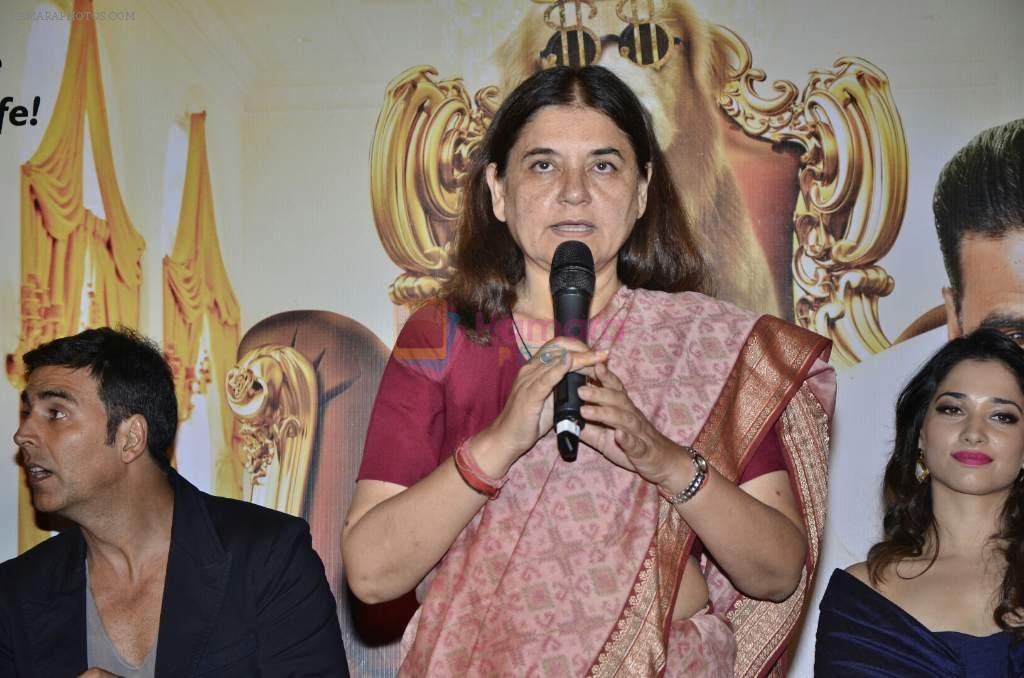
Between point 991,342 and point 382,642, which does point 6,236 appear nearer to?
point 382,642

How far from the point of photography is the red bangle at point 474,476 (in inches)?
66.3

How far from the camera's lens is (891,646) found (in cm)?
255

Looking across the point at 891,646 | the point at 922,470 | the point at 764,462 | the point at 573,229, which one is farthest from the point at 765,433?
the point at 922,470

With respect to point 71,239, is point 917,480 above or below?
below

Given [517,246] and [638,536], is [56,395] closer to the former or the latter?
[517,246]

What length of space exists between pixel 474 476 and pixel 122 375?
1.48 meters

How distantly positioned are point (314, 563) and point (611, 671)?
1.14 meters

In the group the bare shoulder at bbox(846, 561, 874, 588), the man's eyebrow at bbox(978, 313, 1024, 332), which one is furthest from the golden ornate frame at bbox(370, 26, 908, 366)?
the bare shoulder at bbox(846, 561, 874, 588)

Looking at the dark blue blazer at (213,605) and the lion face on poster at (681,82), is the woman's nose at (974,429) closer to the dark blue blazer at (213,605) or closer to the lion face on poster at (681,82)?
the lion face on poster at (681,82)

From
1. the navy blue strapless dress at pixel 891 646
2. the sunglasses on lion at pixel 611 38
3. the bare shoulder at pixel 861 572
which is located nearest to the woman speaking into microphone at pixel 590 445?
the navy blue strapless dress at pixel 891 646

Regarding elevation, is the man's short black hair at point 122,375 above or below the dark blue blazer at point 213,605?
above

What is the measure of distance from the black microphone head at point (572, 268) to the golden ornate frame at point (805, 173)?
5.18 ft

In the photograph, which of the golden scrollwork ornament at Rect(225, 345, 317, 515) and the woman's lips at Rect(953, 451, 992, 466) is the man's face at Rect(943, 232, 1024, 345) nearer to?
the woman's lips at Rect(953, 451, 992, 466)

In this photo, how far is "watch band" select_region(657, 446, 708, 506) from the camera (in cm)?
171
